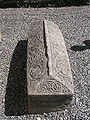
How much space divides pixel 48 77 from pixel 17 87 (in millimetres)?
1064

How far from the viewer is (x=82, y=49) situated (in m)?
5.27

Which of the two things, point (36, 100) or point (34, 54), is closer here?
point (36, 100)

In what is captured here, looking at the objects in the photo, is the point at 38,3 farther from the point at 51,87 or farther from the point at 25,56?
the point at 51,87

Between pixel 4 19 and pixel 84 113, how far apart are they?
14.9 feet

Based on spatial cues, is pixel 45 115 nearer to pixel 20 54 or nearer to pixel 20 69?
pixel 20 69

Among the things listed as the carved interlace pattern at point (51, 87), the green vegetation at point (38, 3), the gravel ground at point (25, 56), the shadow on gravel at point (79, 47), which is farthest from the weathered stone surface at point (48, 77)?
the green vegetation at point (38, 3)

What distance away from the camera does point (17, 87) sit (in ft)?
13.5

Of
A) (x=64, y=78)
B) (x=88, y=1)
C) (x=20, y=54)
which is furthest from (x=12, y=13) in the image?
(x=64, y=78)

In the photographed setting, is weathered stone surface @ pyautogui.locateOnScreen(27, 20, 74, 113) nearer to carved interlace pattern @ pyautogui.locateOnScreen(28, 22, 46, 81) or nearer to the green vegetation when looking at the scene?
carved interlace pattern @ pyautogui.locateOnScreen(28, 22, 46, 81)

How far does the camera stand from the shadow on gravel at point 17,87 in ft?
12.0

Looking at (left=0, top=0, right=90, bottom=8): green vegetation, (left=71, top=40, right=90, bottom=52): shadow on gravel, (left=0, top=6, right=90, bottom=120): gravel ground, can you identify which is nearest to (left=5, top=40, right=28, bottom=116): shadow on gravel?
(left=0, top=6, right=90, bottom=120): gravel ground

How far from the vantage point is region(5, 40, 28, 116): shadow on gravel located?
3648 mm

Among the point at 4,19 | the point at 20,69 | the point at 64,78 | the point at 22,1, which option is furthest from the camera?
the point at 22,1

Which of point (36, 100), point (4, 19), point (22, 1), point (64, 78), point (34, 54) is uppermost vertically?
point (22, 1)
